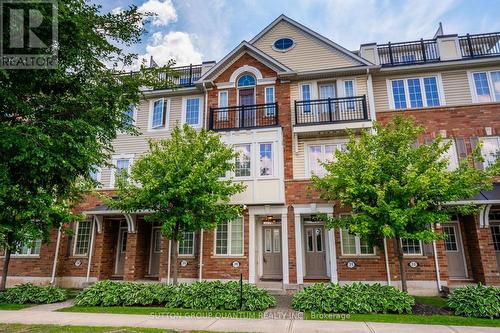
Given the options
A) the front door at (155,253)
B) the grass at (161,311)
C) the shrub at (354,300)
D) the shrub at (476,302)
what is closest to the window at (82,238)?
the front door at (155,253)

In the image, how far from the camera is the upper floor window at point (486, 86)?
13344mm

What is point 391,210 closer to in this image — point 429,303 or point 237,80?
point 429,303

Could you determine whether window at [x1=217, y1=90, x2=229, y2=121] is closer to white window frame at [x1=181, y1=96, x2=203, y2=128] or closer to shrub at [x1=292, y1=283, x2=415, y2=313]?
white window frame at [x1=181, y1=96, x2=203, y2=128]

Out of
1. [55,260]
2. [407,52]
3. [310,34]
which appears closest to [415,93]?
[407,52]

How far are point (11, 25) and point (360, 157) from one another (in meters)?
9.40

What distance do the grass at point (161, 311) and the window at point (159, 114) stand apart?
29.4ft

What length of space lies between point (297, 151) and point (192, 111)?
19.1 feet

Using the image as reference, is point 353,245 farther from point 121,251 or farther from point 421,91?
point 121,251

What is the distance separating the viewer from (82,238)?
48.6 feet

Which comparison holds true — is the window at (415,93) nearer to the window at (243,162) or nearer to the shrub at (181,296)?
the window at (243,162)

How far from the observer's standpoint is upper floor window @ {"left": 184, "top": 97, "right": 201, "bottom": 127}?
15477mm

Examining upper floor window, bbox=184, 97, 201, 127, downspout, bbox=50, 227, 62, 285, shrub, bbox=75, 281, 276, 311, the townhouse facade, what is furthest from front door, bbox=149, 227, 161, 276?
upper floor window, bbox=184, 97, 201, 127

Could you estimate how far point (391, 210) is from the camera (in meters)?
9.14

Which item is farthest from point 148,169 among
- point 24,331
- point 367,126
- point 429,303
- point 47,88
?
point 429,303
